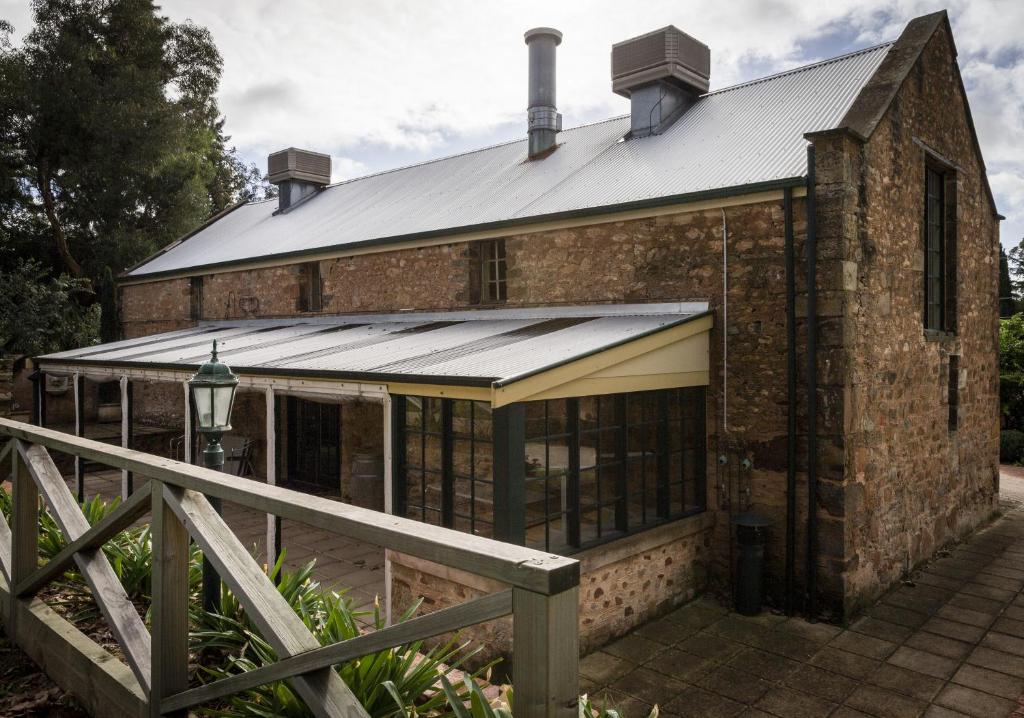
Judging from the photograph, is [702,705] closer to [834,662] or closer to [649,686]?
[649,686]

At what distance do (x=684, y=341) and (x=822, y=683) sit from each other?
11.4 feet

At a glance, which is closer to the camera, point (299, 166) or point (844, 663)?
point (844, 663)

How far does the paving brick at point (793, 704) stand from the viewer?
5555mm

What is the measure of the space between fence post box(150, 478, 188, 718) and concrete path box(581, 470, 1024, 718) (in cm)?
398

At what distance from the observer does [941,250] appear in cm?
1014

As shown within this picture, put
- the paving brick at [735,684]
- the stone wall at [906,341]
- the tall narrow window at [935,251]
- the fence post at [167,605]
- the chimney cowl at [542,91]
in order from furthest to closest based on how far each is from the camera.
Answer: the chimney cowl at [542,91]
the tall narrow window at [935,251]
the stone wall at [906,341]
the paving brick at [735,684]
the fence post at [167,605]

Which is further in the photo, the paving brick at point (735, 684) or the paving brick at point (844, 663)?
the paving brick at point (844, 663)

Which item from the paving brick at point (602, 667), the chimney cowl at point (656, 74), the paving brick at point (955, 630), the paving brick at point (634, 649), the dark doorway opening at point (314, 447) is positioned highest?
the chimney cowl at point (656, 74)

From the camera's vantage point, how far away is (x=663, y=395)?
315 inches

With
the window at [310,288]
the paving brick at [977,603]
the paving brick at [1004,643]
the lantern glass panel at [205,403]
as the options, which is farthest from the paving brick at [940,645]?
the window at [310,288]

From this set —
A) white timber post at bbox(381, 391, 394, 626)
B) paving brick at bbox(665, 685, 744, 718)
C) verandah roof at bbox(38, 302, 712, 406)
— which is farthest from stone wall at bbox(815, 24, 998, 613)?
white timber post at bbox(381, 391, 394, 626)

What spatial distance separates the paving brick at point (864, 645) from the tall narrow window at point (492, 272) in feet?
19.9

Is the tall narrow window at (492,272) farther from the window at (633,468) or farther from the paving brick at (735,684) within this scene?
the paving brick at (735,684)

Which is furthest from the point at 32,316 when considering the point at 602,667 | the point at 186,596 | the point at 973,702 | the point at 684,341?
the point at 973,702
